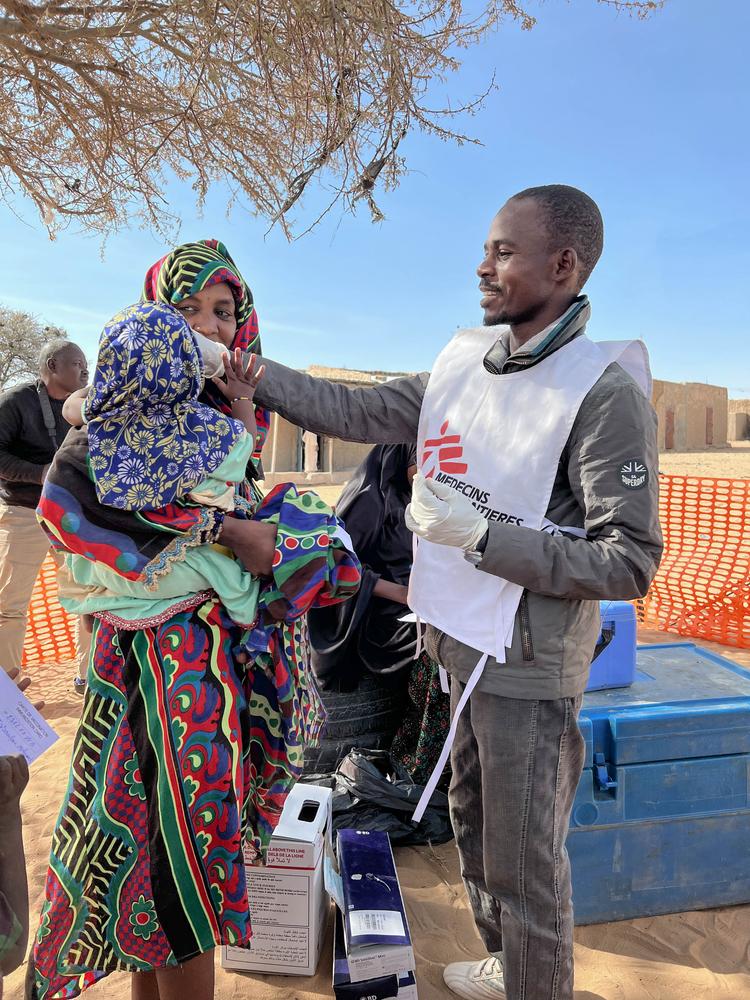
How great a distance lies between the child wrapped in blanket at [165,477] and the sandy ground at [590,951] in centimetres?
142

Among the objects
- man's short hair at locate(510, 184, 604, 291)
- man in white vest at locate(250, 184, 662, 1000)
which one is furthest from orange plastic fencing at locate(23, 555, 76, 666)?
man's short hair at locate(510, 184, 604, 291)

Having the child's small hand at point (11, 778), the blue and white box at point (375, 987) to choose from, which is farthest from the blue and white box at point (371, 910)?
the child's small hand at point (11, 778)

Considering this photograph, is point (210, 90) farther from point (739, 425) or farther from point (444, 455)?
point (739, 425)

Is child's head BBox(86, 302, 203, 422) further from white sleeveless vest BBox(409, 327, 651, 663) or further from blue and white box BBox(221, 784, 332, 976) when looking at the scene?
blue and white box BBox(221, 784, 332, 976)

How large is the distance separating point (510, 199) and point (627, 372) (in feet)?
1.72

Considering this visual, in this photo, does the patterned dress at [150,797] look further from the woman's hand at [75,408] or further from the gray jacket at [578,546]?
the gray jacket at [578,546]

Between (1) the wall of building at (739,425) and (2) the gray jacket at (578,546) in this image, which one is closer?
(2) the gray jacket at (578,546)

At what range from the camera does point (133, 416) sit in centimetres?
139

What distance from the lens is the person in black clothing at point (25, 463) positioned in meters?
4.25

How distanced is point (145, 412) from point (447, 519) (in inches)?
26.7

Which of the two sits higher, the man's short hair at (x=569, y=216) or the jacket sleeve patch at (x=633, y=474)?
the man's short hair at (x=569, y=216)

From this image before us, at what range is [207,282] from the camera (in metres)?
1.65

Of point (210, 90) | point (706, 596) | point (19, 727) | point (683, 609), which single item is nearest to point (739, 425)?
point (706, 596)

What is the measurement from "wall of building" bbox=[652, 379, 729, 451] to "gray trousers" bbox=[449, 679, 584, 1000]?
2558cm
